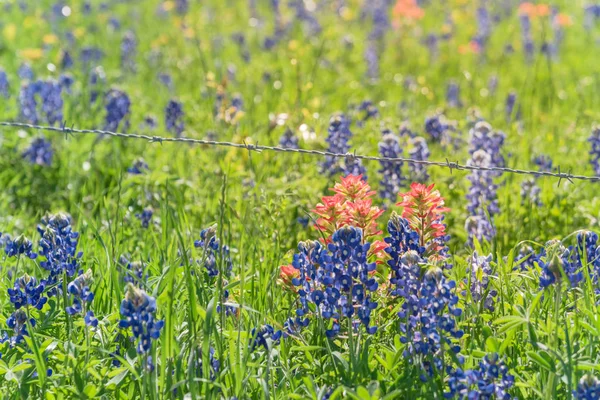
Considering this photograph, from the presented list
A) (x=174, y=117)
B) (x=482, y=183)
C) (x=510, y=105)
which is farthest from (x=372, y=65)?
(x=482, y=183)

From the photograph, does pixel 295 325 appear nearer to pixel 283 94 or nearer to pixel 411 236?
pixel 411 236

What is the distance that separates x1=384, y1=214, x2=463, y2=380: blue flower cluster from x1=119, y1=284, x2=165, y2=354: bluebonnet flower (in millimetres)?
702

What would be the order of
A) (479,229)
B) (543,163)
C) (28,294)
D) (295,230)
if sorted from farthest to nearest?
1. (543,163)
2. (295,230)
3. (479,229)
4. (28,294)

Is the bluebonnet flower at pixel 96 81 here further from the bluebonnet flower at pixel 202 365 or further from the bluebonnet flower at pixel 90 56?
the bluebonnet flower at pixel 202 365

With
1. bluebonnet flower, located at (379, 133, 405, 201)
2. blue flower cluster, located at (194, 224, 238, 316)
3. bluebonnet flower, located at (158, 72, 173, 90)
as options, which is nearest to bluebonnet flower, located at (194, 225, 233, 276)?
blue flower cluster, located at (194, 224, 238, 316)

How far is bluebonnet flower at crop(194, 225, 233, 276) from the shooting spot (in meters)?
2.76

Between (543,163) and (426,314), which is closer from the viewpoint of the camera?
(426,314)

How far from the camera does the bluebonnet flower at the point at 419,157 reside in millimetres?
4105

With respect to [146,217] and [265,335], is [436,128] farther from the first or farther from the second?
[265,335]

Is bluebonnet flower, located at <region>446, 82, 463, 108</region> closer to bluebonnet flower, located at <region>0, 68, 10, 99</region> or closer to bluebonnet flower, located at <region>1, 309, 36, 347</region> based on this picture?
bluebonnet flower, located at <region>0, 68, 10, 99</region>

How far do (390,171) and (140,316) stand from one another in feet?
6.52

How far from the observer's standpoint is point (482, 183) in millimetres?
3842

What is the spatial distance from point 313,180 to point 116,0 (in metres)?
7.44

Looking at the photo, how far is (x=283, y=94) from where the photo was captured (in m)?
6.43
